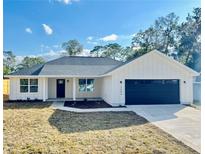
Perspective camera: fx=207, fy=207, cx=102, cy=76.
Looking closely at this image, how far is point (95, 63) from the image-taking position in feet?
70.5

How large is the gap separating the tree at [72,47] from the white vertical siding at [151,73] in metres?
33.7

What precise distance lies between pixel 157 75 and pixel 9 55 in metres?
45.6

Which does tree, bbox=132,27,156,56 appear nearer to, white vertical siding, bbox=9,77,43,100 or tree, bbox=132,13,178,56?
tree, bbox=132,13,178,56

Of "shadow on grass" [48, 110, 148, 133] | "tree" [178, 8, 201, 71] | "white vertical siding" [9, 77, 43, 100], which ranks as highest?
"tree" [178, 8, 201, 71]

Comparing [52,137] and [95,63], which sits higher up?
[95,63]

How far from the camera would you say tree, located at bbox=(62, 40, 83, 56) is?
46.9m

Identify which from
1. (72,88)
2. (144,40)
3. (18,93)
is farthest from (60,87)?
(144,40)

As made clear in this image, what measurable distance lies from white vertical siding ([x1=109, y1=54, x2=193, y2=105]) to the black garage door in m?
0.35

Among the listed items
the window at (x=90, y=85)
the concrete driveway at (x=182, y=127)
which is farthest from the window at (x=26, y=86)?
the concrete driveway at (x=182, y=127)

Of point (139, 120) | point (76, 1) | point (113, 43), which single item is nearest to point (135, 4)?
point (76, 1)

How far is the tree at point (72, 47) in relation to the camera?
46909mm

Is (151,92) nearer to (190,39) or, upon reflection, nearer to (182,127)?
(182,127)

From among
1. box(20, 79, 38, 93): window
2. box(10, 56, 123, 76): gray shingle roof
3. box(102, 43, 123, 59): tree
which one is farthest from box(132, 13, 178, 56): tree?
box(20, 79, 38, 93): window

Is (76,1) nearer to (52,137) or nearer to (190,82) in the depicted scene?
(52,137)
